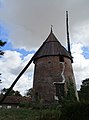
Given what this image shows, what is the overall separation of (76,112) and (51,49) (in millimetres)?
20505

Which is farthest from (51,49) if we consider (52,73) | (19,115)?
(19,115)

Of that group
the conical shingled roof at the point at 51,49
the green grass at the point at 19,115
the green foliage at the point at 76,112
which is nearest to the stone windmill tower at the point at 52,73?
the conical shingled roof at the point at 51,49

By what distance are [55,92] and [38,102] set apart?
234 cm

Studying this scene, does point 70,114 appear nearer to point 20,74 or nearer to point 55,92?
point 55,92

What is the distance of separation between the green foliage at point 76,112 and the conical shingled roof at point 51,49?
1906cm

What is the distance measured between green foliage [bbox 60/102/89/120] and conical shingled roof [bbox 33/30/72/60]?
1906 cm

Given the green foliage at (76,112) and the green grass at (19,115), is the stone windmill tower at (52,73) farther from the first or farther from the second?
the green foliage at (76,112)

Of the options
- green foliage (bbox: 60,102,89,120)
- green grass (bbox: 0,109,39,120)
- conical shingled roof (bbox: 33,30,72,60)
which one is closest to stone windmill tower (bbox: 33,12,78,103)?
conical shingled roof (bbox: 33,30,72,60)

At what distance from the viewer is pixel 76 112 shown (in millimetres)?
13898

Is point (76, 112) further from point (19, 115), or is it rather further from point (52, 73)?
point (52, 73)

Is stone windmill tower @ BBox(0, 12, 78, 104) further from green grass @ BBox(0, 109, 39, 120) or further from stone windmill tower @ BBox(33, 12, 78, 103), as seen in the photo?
green grass @ BBox(0, 109, 39, 120)

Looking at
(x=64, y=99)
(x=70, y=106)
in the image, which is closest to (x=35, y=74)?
(x=64, y=99)

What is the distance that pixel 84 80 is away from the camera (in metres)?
48.6

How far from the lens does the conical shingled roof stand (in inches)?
1320
